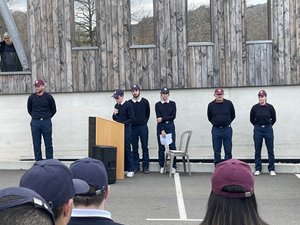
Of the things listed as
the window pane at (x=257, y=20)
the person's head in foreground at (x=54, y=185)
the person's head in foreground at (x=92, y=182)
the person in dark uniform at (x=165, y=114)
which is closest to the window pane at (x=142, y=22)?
the person in dark uniform at (x=165, y=114)

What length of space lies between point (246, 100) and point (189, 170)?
8.90 ft

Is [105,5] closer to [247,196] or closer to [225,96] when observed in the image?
[225,96]

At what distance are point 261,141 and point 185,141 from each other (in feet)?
7.52

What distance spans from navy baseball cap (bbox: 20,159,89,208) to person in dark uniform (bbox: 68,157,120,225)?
21.1 inches

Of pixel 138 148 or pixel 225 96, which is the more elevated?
pixel 225 96

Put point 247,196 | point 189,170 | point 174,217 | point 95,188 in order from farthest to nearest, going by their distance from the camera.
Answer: point 189,170
point 174,217
point 95,188
point 247,196

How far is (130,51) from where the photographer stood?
16.2m

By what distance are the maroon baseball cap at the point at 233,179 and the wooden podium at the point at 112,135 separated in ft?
36.7

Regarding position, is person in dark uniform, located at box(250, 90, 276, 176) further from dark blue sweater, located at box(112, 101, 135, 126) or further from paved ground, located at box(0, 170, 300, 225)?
dark blue sweater, located at box(112, 101, 135, 126)

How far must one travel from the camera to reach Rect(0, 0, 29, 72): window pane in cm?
1667

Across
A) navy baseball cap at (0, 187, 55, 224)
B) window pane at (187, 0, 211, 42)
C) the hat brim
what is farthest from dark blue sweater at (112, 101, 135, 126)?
navy baseball cap at (0, 187, 55, 224)

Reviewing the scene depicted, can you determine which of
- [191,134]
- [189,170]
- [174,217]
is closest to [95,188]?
[174,217]

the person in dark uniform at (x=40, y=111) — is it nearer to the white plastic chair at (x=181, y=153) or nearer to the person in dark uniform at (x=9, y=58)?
the person in dark uniform at (x=9, y=58)

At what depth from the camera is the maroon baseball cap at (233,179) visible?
9.76 feet
